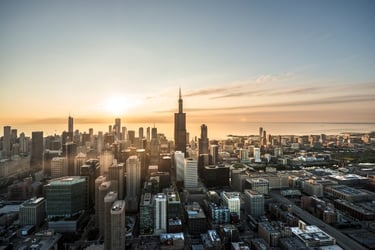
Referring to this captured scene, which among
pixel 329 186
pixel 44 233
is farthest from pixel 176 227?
pixel 329 186

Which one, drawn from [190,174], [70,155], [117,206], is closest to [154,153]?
[190,174]

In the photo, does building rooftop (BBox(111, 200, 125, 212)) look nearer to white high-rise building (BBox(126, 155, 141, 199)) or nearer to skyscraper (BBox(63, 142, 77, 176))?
white high-rise building (BBox(126, 155, 141, 199))

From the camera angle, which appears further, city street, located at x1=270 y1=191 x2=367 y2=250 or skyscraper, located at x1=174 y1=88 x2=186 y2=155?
skyscraper, located at x1=174 y1=88 x2=186 y2=155

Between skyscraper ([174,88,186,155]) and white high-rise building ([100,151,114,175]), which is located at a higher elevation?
skyscraper ([174,88,186,155])

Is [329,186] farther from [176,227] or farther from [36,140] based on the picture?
Result: [36,140]

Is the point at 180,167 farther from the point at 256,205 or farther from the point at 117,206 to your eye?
the point at 117,206

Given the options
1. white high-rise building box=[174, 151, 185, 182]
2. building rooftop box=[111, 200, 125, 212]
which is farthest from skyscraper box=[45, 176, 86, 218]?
white high-rise building box=[174, 151, 185, 182]
